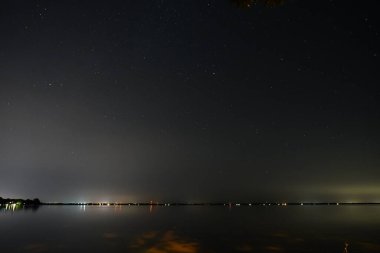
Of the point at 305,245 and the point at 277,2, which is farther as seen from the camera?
the point at 305,245

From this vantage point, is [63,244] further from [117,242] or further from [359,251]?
[359,251]

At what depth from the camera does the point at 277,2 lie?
7.33 metres

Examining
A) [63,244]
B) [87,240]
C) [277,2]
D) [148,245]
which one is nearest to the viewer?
[277,2]

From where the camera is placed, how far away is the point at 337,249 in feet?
98.6

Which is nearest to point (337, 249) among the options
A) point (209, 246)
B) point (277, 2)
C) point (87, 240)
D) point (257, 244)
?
point (257, 244)

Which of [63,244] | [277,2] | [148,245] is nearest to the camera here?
[277,2]

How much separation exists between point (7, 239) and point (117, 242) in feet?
38.9

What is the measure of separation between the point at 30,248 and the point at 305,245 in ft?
75.1

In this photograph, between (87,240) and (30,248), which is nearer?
(30,248)

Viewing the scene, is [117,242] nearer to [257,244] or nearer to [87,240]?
[87,240]

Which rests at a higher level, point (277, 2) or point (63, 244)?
point (277, 2)

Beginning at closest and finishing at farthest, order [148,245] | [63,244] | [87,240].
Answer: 1. [148,245]
2. [63,244]
3. [87,240]

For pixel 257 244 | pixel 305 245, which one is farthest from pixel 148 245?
pixel 305 245

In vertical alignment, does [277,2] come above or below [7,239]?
above
